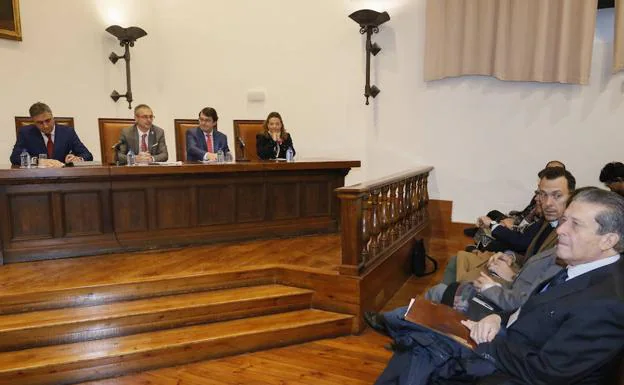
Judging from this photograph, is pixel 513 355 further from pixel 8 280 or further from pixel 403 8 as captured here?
pixel 403 8

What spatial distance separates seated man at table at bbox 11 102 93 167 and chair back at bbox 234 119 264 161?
5.09 feet

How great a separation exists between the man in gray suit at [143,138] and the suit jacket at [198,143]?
0.24m

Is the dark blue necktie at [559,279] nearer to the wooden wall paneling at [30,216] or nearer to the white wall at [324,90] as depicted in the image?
the white wall at [324,90]

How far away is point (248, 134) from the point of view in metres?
4.93

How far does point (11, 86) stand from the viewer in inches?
183

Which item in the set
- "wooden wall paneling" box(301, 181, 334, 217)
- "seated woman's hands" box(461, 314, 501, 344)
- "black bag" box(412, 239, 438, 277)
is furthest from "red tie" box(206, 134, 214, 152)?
"seated woman's hands" box(461, 314, 501, 344)

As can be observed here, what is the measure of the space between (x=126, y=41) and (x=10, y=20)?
1.11 meters

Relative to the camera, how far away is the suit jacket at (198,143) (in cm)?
425

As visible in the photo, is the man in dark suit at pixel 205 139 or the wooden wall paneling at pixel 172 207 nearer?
the wooden wall paneling at pixel 172 207

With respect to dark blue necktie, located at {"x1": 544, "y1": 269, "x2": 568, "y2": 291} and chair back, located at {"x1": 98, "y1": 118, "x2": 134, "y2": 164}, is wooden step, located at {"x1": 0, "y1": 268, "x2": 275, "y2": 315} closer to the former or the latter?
chair back, located at {"x1": 98, "y1": 118, "x2": 134, "y2": 164}

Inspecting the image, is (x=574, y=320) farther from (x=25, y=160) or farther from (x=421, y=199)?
(x=25, y=160)

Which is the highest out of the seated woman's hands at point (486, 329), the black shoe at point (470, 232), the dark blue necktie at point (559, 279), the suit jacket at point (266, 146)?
the suit jacket at point (266, 146)

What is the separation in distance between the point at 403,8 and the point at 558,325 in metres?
4.27


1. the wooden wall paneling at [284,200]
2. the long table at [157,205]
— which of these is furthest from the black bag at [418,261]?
the wooden wall paneling at [284,200]
